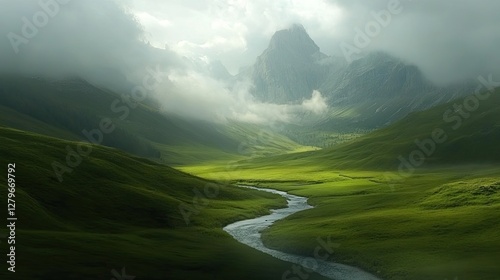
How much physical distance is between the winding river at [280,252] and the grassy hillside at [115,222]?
11.7ft

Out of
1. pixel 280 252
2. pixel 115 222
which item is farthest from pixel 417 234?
pixel 115 222

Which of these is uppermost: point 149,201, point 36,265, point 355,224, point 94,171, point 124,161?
point 124,161

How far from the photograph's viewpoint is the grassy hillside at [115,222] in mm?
57750

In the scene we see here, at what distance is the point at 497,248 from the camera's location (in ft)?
218

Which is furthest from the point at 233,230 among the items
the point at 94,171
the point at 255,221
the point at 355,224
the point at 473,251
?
the point at 473,251

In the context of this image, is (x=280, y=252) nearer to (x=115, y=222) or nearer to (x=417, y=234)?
(x=417, y=234)

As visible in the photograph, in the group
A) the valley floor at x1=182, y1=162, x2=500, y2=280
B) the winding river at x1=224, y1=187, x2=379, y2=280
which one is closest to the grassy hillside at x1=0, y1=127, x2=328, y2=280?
the winding river at x1=224, y1=187, x2=379, y2=280

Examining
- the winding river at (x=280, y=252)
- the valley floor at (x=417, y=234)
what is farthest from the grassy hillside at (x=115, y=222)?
the valley floor at (x=417, y=234)

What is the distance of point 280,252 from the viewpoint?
79750 millimetres

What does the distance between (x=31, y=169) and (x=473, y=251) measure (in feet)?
285

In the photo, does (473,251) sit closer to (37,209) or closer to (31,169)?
(37,209)

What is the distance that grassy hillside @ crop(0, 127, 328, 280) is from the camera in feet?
189

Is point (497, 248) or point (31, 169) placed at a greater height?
point (31, 169)

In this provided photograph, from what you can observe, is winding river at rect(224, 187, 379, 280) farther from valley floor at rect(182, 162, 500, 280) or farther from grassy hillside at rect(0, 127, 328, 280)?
grassy hillside at rect(0, 127, 328, 280)
